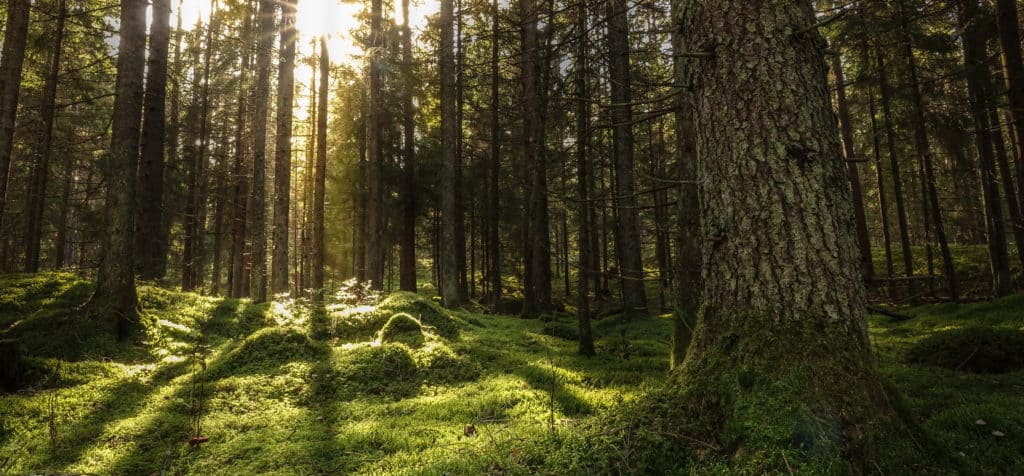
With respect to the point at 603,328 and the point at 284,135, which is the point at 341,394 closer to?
the point at 603,328

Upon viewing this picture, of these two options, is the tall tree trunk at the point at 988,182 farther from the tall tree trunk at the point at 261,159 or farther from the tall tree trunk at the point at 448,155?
the tall tree trunk at the point at 261,159

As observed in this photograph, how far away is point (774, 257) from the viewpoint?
8.90 feet

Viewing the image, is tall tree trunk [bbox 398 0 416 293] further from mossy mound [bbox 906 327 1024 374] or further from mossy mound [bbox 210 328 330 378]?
mossy mound [bbox 906 327 1024 374]

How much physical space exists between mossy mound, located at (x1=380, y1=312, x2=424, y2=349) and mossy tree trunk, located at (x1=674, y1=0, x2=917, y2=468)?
5797 mm

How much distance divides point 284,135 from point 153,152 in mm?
3622

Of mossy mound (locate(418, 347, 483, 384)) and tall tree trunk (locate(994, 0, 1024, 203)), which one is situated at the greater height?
tall tree trunk (locate(994, 0, 1024, 203))

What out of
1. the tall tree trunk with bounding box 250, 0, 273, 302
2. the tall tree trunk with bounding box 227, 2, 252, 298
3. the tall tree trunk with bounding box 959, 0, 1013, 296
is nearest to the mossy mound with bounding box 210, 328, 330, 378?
the tall tree trunk with bounding box 250, 0, 273, 302

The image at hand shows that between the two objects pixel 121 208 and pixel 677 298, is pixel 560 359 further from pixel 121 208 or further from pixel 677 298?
pixel 121 208

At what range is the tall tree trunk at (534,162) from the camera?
7.47 meters

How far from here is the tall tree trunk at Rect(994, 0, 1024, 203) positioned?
9758mm

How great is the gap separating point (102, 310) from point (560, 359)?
8073 millimetres

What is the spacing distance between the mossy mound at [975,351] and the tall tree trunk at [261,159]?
16.1m

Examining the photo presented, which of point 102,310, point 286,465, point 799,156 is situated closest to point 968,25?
point 799,156

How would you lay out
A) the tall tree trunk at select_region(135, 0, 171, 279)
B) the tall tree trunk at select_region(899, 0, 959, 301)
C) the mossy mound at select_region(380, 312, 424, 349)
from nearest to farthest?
the mossy mound at select_region(380, 312, 424, 349) → the tall tree trunk at select_region(135, 0, 171, 279) → the tall tree trunk at select_region(899, 0, 959, 301)
